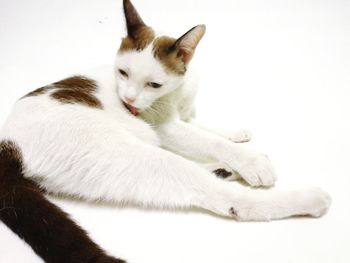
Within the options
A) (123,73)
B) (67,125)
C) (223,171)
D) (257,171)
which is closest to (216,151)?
(223,171)

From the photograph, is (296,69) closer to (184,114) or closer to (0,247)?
(184,114)

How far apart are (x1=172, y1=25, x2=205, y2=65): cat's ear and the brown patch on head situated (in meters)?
0.35

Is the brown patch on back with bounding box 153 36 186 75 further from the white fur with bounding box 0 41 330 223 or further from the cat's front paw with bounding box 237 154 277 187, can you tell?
the cat's front paw with bounding box 237 154 277 187

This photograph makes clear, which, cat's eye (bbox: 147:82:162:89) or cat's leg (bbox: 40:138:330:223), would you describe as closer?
cat's leg (bbox: 40:138:330:223)

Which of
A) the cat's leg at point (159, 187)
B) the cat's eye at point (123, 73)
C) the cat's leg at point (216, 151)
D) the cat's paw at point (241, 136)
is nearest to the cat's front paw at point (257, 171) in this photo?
the cat's leg at point (216, 151)

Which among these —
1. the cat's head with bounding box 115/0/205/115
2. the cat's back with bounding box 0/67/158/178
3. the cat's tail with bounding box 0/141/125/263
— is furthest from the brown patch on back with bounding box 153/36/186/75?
the cat's tail with bounding box 0/141/125/263

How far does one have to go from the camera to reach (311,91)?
74.5 inches

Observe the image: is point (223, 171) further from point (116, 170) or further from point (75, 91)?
point (75, 91)

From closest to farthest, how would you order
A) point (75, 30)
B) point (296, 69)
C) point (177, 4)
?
point (296, 69) < point (75, 30) < point (177, 4)

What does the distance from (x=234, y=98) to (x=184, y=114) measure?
13.9 inches

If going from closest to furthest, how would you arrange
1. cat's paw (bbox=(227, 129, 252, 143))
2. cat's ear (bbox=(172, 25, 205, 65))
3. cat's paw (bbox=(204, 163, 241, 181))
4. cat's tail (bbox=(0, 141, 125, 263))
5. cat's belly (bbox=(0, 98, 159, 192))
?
cat's tail (bbox=(0, 141, 125, 263)) → cat's belly (bbox=(0, 98, 159, 192)) → cat's ear (bbox=(172, 25, 205, 65)) → cat's paw (bbox=(204, 163, 241, 181)) → cat's paw (bbox=(227, 129, 252, 143))

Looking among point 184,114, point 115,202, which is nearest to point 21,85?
point 184,114

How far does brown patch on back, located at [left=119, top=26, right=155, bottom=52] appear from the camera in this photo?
1347mm

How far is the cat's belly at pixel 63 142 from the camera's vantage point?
1180 mm
